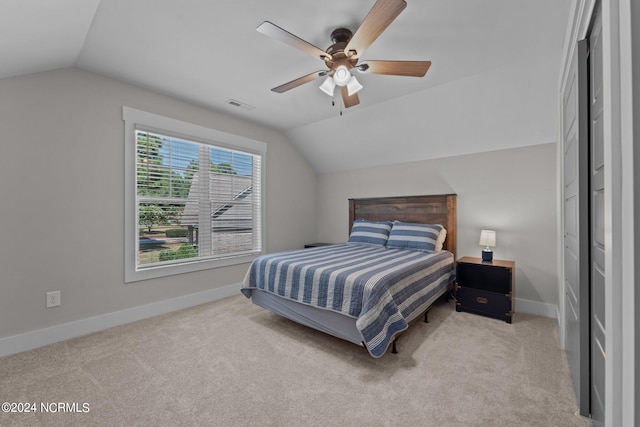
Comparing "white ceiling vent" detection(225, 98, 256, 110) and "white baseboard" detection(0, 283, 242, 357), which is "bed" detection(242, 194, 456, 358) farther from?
"white ceiling vent" detection(225, 98, 256, 110)

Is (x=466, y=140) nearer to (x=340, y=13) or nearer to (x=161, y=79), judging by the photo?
(x=340, y=13)

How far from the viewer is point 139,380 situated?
1905mm

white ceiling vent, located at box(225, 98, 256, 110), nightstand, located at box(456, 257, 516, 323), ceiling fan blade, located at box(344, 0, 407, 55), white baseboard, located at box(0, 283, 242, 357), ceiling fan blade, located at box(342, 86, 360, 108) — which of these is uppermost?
white ceiling vent, located at box(225, 98, 256, 110)

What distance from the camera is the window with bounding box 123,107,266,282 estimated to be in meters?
3.04

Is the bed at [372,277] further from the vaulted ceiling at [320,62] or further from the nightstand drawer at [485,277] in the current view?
the vaulted ceiling at [320,62]

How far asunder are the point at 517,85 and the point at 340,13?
206 centimetres

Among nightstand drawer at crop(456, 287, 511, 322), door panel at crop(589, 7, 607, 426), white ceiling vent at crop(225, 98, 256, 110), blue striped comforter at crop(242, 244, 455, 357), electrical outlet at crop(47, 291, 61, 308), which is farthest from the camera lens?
white ceiling vent at crop(225, 98, 256, 110)

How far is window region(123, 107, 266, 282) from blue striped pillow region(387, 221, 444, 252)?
6.64 ft

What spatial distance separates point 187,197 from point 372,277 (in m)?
2.59

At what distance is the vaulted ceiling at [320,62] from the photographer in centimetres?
187

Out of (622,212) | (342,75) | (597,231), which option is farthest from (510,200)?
(622,212)

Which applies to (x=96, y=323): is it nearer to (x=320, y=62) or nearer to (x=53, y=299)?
(x=53, y=299)

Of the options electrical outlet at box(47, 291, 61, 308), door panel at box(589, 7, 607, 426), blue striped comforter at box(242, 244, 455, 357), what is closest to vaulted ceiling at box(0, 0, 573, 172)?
door panel at box(589, 7, 607, 426)

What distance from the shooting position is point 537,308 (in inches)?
122
